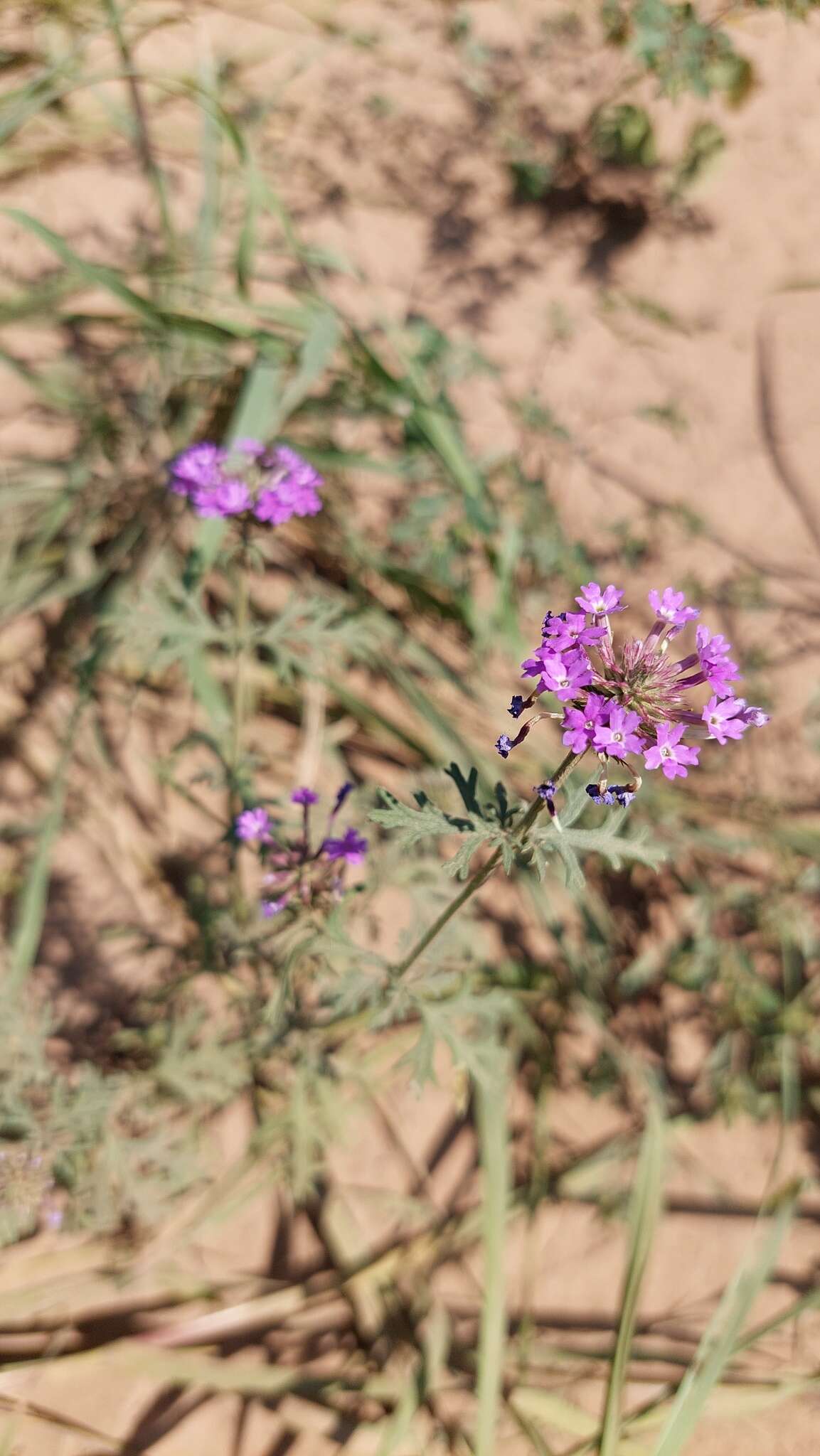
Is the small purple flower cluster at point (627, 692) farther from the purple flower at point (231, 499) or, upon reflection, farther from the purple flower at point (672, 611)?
the purple flower at point (231, 499)

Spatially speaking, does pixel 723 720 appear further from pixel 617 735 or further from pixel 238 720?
pixel 238 720

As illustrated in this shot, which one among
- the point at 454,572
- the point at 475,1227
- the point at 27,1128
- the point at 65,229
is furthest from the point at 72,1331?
the point at 65,229

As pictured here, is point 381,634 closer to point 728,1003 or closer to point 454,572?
point 454,572

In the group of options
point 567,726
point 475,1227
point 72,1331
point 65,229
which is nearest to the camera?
point 567,726

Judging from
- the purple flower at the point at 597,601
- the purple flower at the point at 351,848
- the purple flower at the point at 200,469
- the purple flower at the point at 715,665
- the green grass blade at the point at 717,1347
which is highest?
the purple flower at the point at 200,469

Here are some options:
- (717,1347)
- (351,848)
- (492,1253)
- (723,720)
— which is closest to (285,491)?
(351,848)

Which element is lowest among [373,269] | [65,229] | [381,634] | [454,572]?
[381,634]

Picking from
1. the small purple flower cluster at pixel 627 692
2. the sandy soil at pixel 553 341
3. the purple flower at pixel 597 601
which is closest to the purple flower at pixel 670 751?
the small purple flower cluster at pixel 627 692
